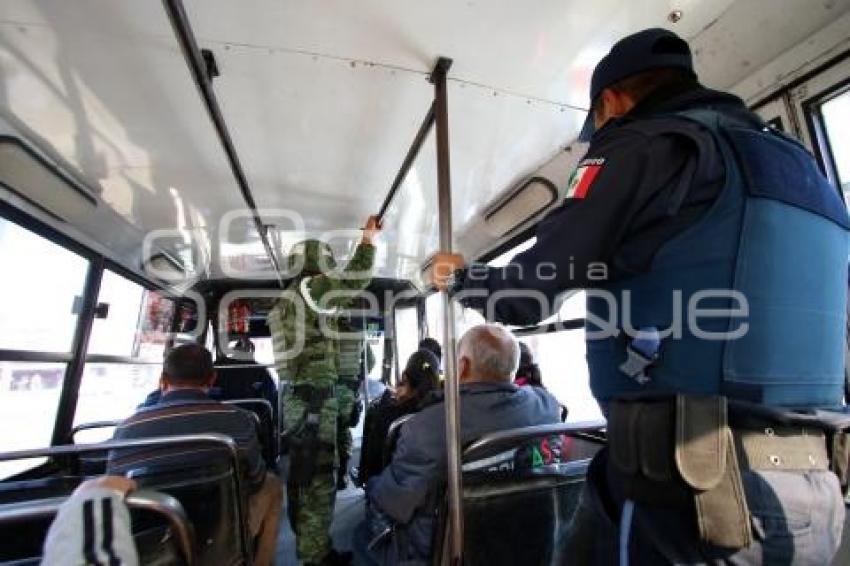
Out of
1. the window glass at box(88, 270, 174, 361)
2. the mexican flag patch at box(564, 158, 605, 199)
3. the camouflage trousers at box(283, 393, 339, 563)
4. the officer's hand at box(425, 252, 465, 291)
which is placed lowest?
the camouflage trousers at box(283, 393, 339, 563)

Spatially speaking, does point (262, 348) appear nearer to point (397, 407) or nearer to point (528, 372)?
point (397, 407)

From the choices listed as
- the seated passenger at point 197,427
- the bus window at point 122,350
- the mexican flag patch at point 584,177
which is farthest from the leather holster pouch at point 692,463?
the bus window at point 122,350

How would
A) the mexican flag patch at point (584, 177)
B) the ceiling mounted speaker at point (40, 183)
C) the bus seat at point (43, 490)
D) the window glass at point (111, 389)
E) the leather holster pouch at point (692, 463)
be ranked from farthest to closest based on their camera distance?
the window glass at point (111, 389)
the ceiling mounted speaker at point (40, 183)
the bus seat at point (43, 490)
the mexican flag patch at point (584, 177)
the leather holster pouch at point (692, 463)

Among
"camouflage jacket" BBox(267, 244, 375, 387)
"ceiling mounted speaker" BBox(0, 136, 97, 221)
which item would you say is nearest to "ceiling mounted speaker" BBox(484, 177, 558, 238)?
"camouflage jacket" BBox(267, 244, 375, 387)

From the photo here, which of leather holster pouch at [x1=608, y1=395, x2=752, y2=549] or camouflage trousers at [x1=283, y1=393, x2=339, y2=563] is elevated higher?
leather holster pouch at [x1=608, y1=395, x2=752, y2=549]

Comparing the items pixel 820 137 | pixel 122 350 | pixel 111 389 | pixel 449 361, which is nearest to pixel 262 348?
pixel 122 350

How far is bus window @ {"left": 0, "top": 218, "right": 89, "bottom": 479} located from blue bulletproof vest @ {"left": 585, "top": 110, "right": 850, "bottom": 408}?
3.22 m

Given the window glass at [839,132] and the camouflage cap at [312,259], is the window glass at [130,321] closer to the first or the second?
the camouflage cap at [312,259]

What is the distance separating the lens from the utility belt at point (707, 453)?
74 centimetres

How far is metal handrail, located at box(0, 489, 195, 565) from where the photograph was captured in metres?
0.98

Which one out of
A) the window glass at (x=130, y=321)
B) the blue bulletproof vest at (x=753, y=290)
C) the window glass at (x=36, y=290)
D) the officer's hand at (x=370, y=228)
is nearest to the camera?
the blue bulletproof vest at (x=753, y=290)

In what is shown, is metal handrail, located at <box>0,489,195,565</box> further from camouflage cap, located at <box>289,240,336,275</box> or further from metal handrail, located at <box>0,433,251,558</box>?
camouflage cap, located at <box>289,240,336,275</box>

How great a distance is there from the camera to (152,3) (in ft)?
4.71

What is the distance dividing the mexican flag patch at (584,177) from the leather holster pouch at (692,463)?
0.44 metres
